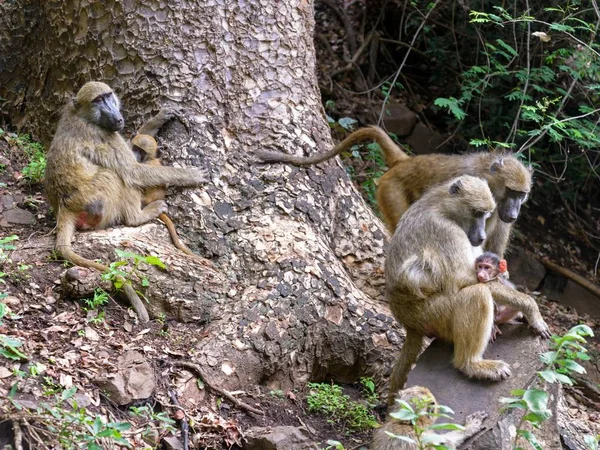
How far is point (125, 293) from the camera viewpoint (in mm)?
5172

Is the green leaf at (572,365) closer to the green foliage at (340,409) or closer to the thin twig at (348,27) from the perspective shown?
the green foliage at (340,409)

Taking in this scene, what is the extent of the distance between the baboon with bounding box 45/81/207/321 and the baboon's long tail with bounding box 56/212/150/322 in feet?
0.04

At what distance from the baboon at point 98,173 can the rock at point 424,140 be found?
187 inches

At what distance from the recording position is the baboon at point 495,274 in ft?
15.8

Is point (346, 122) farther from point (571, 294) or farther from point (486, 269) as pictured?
point (486, 269)

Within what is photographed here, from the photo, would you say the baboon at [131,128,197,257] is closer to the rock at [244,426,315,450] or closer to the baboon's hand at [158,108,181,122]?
the baboon's hand at [158,108,181,122]

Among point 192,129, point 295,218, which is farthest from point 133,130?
point 295,218

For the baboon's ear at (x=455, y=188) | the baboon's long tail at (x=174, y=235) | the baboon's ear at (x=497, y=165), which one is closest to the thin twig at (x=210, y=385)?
the baboon's long tail at (x=174, y=235)

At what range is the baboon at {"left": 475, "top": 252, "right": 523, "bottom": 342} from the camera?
4805mm

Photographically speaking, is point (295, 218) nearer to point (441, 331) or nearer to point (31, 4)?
point (441, 331)

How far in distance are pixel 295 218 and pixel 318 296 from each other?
663 millimetres

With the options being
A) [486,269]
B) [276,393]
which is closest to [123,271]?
[276,393]

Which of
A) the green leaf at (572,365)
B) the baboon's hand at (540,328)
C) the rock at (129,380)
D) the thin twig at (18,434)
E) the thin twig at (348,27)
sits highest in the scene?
the thin twig at (348,27)

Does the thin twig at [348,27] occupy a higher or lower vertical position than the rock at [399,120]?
higher
